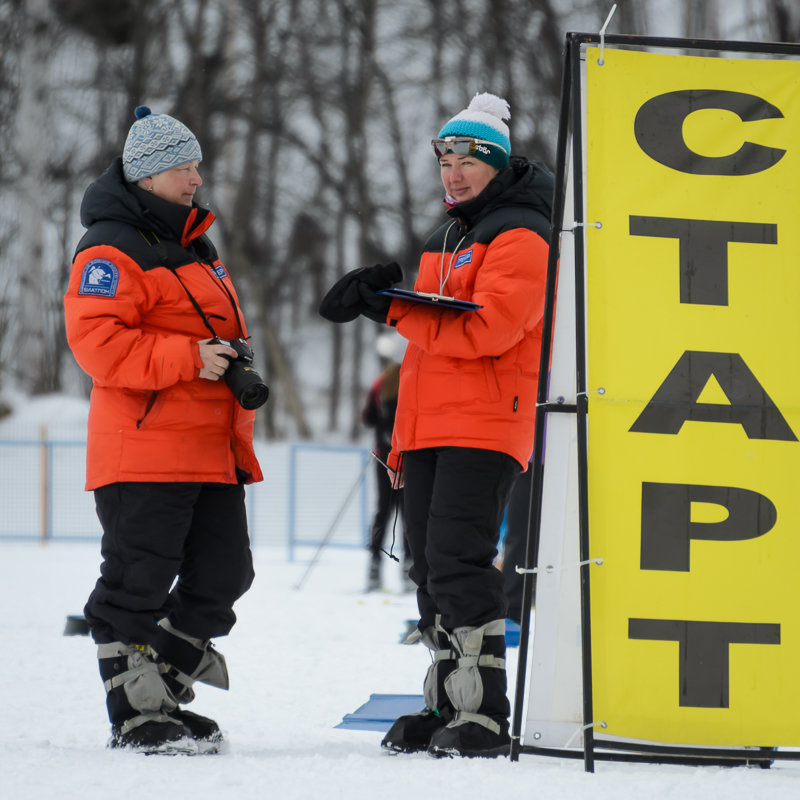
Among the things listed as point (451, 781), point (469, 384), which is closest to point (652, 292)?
point (469, 384)

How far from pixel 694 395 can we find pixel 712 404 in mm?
49

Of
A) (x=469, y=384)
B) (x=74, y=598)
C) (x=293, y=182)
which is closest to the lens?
(x=469, y=384)

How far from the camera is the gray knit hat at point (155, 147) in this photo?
3.23 m

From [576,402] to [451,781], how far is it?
0.95m

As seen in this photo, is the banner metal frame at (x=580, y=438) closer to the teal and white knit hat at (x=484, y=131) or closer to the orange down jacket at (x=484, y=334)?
the orange down jacket at (x=484, y=334)

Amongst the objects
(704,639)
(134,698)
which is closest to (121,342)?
(134,698)

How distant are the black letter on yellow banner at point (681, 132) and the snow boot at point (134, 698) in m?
1.89

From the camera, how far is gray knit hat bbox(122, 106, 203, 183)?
10.6ft

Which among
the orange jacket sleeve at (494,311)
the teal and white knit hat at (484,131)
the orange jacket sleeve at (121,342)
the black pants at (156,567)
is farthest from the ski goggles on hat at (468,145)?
the black pants at (156,567)

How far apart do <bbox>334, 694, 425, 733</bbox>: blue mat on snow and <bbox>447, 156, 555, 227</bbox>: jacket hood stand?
4.92ft

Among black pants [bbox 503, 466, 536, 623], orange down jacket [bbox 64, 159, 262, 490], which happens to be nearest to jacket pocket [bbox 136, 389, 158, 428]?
orange down jacket [bbox 64, 159, 262, 490]

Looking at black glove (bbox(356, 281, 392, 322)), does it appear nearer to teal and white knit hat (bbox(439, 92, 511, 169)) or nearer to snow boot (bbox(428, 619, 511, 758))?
teal and white knit hat (bbox(439, 92, 511, 169))

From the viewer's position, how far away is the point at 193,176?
3316 millimetres

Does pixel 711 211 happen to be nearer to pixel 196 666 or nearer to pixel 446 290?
pixel 446 290
